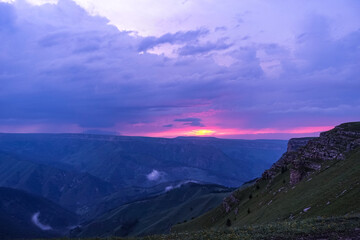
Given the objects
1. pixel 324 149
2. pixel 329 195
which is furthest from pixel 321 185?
pixel 324 149

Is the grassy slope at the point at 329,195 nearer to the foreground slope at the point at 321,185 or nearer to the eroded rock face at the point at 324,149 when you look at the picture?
the foreground slope at the point at 321,185

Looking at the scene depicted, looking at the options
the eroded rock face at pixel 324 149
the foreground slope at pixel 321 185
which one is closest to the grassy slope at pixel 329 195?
the foreground slope at pixel 321 185

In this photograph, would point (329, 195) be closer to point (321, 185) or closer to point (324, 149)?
point (321, 185)

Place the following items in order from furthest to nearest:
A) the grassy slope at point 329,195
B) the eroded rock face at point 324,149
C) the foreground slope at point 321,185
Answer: the eroded rock face at point 324,149
the foreground slope at point 321,185
the grassy slope at point 329,195

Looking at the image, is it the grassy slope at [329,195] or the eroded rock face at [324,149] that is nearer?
the grassy slope at [329,195]

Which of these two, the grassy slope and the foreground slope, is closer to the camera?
the grassy slope

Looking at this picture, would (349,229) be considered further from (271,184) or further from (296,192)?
(271,184)

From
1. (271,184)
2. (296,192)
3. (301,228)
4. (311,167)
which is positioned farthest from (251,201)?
(301,228)

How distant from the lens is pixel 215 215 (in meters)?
122

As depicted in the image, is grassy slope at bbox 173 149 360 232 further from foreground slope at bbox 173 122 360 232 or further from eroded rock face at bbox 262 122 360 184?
eroded rock face at bbox 262 122 360 184

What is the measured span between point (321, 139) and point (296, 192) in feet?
114

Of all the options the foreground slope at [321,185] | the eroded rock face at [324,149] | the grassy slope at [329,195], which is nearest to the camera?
the grassy slope at [329,195]

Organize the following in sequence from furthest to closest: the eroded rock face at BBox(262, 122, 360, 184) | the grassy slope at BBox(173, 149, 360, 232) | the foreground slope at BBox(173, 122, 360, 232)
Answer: the eroded rock face at BBox(262, 122, 360, 184), the foreground slope at BBox(173, 122, 360, 232), the grassy slope at BBox(173, 149, 360, 232)

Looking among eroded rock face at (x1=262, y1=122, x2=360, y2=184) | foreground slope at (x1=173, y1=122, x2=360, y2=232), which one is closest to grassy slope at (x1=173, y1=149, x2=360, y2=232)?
foreground slope at (x1=173, y1=122, x2=360, y2=232)
